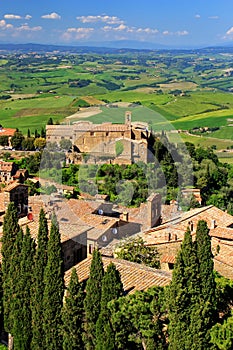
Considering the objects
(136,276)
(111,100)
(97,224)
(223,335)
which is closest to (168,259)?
(136,276)

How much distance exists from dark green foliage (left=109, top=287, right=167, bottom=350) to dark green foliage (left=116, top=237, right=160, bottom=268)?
5.00m

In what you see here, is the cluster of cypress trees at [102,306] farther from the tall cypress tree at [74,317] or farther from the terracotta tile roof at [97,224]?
the terracotta tile roof at [97,224]

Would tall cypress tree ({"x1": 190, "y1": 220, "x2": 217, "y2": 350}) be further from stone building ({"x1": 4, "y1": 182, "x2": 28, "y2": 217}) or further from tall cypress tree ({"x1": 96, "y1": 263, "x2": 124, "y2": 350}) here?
stone building ({"x1": 4, "y1": 182, "x2": 28, "y2": 217})

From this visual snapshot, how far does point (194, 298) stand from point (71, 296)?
3.24m

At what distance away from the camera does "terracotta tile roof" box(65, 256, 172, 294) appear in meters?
14.0

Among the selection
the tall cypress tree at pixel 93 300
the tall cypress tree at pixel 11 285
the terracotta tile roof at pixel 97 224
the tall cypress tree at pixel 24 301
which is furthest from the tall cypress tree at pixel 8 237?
the tall cypress tree at pixel 93 300

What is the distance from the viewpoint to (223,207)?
3344cm

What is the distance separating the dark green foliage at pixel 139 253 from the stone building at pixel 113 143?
21.3 metres

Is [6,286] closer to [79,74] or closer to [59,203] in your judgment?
[59,203]

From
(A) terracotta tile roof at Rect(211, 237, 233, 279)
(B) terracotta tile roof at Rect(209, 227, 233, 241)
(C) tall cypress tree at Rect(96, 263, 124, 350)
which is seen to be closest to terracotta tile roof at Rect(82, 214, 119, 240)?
(B) terracotta tile roof at Rect(209, 227, 233, 241)

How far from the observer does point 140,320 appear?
11.4 meters

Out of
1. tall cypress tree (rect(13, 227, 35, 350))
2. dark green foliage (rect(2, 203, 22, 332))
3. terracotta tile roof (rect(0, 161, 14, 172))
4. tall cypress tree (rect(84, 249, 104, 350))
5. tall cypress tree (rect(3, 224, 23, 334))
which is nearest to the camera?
tall cypress tree (rect(84, 249, 104, 350))

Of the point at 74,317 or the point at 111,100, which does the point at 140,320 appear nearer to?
the point at 74,317

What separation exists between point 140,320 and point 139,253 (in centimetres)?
580
